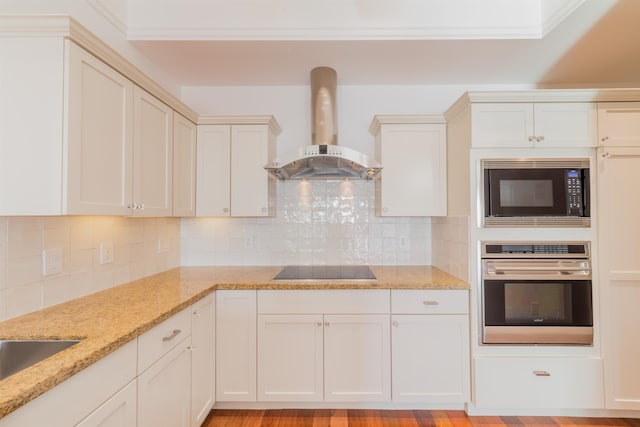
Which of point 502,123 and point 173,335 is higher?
point 502,123

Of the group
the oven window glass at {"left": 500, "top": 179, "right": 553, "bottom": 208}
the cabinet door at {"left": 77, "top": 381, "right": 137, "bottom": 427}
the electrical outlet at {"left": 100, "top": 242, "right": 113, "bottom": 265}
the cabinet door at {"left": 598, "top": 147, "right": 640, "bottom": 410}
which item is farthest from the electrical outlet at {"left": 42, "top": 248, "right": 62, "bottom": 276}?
the cabinet door at {"left": 598, "top": 147, "right": 640, "bottom": 410}

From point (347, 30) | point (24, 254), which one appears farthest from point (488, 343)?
point (24, 254)

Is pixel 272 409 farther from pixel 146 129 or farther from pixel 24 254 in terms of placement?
pixel 146 129

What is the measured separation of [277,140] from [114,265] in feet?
5.17

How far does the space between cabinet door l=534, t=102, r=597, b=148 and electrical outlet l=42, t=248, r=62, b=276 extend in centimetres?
277

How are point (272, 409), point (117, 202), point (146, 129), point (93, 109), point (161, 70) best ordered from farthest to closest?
1. point (161, 70)
2. point (272, 409)
3. point (146, 129)
4. point (117, 202)
5. point (93, 109)

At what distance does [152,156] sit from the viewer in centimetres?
198

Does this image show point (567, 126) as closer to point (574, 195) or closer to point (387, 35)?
point (574, 195)

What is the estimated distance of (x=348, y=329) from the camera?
2.16 meters

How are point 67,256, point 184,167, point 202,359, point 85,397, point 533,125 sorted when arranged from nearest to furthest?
point 85,397, point 67,256, point 202,359, point 533,125, point 184,167

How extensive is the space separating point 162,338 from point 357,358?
4.02ft

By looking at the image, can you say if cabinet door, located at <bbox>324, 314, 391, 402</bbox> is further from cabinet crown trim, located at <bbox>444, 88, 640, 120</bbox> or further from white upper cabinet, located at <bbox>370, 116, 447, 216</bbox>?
cabinet crown trim, located at <bbox>444, 88, 640, 120</bbox>

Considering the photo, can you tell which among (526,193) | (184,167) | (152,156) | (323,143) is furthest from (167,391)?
(526,193)

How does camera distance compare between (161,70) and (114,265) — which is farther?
(161,70)
